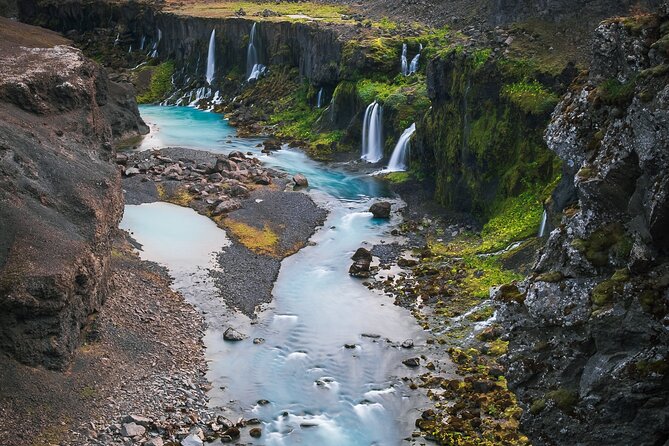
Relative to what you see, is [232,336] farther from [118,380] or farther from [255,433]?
[255,433]

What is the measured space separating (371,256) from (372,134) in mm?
25037

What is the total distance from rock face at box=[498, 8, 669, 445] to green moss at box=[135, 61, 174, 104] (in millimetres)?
84335

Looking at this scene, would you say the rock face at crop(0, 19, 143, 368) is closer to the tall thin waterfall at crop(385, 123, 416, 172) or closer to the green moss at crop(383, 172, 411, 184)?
the green moss at crop(383, 172, 411, 184)

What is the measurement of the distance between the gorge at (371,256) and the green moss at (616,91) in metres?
0.09

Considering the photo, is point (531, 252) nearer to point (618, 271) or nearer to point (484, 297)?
point (484, 297)

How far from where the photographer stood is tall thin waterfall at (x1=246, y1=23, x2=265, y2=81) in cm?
9644

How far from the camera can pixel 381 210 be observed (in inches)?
2131

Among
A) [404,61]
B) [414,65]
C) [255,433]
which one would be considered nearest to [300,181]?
[414,65]

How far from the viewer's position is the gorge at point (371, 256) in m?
21.1

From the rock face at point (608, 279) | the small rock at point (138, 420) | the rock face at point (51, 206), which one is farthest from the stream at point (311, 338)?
the rock face at point (608, 279)

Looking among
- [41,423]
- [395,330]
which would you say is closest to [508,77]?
[395,330]

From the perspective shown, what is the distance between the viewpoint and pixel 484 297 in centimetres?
4012

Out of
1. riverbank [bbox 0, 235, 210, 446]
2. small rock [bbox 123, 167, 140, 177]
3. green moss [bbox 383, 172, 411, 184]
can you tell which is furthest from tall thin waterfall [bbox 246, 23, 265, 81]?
riverbank [bbox 0, 235, 210, 446]

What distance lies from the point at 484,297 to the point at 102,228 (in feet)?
65.9
